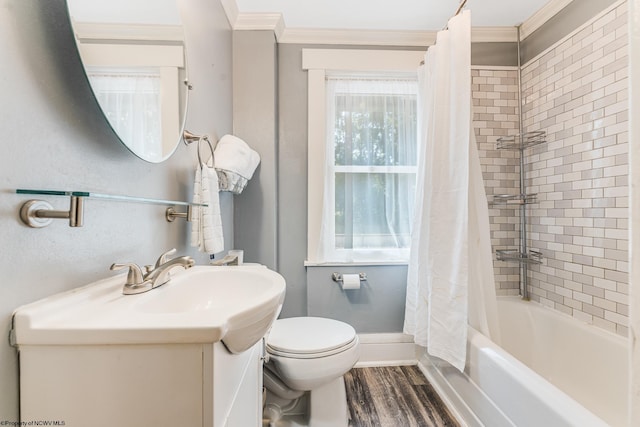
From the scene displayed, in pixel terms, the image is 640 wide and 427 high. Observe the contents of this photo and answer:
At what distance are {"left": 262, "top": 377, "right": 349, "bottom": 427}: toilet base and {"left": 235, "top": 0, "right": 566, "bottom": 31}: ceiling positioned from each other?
2.15 meters

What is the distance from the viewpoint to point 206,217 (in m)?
1.08

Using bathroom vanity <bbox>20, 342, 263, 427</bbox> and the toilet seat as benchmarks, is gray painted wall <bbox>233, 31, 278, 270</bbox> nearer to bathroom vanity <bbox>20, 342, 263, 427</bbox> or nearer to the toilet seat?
the toilet seat

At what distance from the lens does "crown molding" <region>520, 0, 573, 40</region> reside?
5.28 ft

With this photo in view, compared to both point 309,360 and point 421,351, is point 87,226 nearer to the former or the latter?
point 309,360

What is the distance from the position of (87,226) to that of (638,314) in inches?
39.7

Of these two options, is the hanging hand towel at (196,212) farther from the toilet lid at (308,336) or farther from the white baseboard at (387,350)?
the white baseboard at (387,350)

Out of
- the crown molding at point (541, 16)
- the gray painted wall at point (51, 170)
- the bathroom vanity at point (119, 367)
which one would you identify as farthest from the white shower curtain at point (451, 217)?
the gray painted wall at point (51, 170)

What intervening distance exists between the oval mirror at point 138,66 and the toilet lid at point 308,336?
0.93m

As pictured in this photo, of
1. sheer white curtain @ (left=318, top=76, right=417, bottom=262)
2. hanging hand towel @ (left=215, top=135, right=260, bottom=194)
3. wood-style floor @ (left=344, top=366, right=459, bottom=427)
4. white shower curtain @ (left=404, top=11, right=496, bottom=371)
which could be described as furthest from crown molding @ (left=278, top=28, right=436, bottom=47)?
wood-style floor @ (left=344, top=366, right=459, bottom=427)

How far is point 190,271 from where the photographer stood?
0.90 m

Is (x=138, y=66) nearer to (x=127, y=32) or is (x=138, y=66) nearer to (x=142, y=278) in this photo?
(x=127, y=32)

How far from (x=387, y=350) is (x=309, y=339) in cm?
88

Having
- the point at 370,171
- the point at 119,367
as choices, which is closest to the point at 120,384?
the point at 119,367

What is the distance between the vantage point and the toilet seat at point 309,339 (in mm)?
1203
